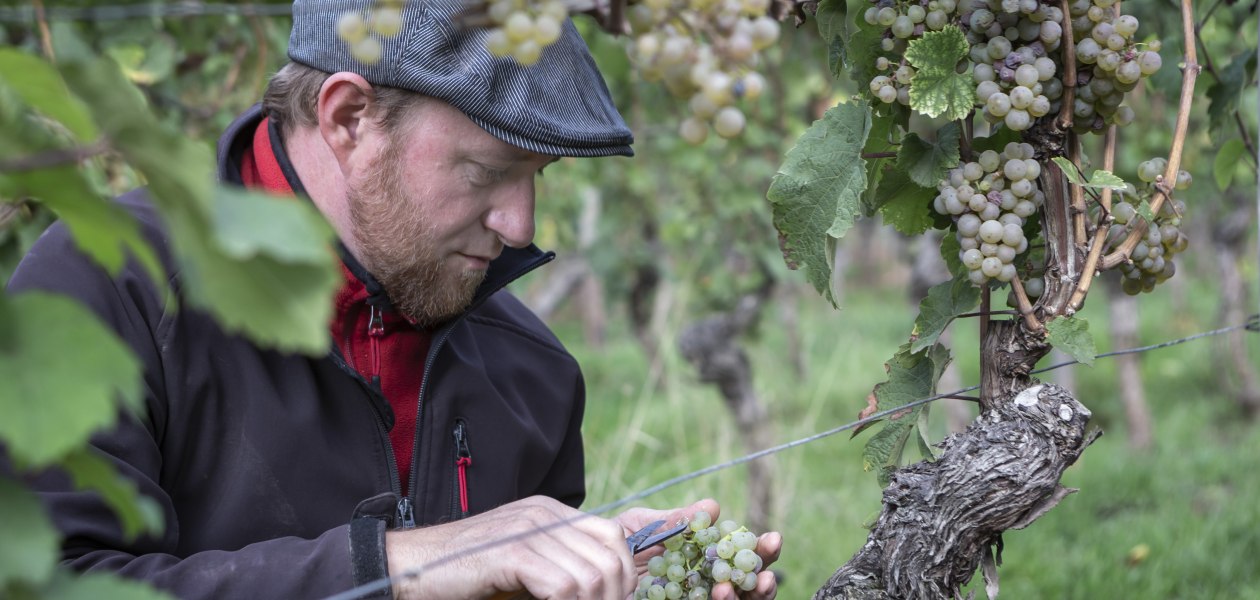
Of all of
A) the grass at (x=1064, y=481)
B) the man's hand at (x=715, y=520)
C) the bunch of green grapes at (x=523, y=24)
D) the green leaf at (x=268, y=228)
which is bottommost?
the grass at (x=1064, y=481)

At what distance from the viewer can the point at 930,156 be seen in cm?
164

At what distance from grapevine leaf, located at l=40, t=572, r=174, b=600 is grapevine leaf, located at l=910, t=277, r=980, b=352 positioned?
1.23 metres

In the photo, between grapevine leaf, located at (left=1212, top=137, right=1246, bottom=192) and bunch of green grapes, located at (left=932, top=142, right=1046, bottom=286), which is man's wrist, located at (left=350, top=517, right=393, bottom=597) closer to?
bunch of green grapes, located at (left=932, top=142, right=1046, bottom=286)

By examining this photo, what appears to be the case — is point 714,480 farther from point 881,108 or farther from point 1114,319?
point 881,108

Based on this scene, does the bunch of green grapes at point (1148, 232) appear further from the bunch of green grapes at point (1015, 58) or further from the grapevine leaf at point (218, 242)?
the grapevine leaf at point (218, 242)

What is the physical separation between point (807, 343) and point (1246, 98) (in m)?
4.98

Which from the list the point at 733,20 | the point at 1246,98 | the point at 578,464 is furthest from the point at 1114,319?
the point at 733,20

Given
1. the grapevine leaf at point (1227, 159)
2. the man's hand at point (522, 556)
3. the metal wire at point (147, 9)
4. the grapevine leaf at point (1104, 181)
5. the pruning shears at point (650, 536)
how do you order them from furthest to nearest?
the metal wire at point (147, 9), the grapevine leaf at point (1227, 159), the pruning shears at point (650, 536), the grapevine leaf at point (1104, 181), the man's hand at point (522, 556)

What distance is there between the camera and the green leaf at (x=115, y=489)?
783 millimetres

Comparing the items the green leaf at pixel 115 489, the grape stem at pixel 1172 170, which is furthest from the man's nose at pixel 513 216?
the green leaf at pixel 115 489

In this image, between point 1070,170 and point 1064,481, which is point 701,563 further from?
point 1064,481

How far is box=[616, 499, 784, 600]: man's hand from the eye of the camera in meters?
1.64

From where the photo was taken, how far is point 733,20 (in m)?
1.08

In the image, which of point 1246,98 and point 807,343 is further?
point 807,343
